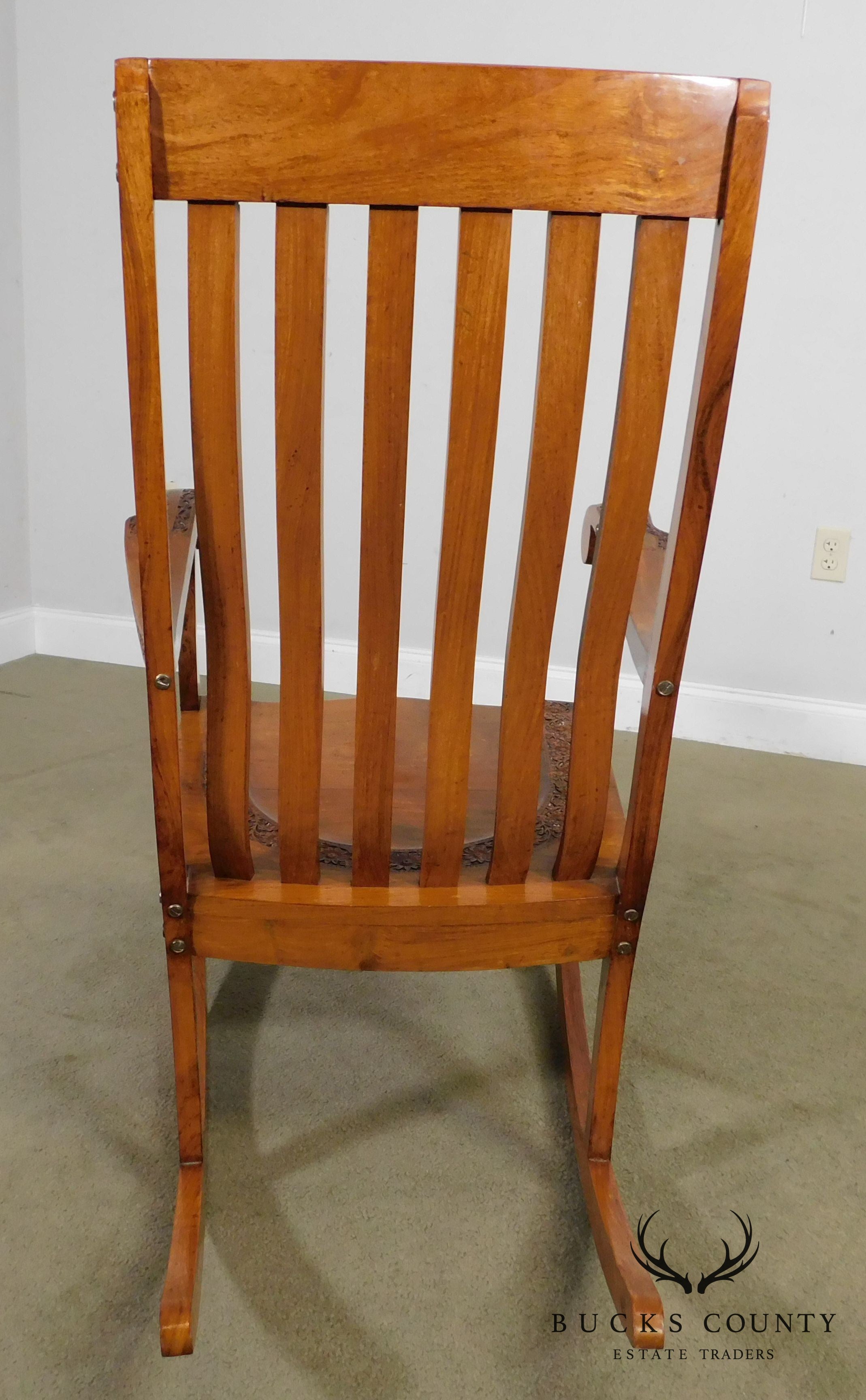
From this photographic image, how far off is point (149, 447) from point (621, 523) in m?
0.35

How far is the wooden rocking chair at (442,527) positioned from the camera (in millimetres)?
647

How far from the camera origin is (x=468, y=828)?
93cm

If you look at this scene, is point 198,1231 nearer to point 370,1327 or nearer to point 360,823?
point 370,1327

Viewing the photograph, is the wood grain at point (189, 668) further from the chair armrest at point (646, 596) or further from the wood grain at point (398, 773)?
the chair armrest at point (646, 596)

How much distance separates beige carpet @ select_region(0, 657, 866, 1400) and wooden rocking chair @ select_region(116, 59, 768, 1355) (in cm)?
7

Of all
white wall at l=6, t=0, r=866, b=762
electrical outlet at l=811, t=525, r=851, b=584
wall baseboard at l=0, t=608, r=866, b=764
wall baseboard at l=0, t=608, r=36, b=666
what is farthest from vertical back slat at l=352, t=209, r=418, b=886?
wall baseboard at l=0, t=608, r=36, b=666

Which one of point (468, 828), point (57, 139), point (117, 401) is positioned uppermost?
point (57, 139)

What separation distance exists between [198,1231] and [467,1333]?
0.85 ft

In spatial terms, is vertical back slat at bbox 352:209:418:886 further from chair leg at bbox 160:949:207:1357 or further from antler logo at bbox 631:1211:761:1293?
antler logo at bbox 631:1211:761:1293

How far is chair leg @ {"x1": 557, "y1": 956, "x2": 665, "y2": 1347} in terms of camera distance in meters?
0.85

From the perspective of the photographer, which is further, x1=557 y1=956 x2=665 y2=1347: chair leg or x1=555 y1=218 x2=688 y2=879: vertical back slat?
x1=557 y1=956 x2=665 y2=1347: chair leg

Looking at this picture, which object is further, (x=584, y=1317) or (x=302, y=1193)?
(x=302, y=1193)

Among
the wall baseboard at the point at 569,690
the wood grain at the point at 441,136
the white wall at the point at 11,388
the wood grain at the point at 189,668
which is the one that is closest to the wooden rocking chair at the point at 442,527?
the wood grain at the point at 441,136

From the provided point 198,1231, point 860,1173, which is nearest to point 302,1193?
point 198,1231
